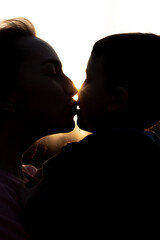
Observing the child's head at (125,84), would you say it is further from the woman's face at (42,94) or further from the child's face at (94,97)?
the woman's face at (42,94)

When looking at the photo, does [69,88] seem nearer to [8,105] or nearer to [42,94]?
[42,94]

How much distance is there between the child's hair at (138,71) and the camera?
4.91 feet

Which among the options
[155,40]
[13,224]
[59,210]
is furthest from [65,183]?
[155,40]

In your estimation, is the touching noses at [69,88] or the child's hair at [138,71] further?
the touching noses at [69,88]

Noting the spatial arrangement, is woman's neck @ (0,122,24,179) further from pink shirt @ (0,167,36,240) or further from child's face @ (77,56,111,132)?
child's face @ (77,56,111,132)

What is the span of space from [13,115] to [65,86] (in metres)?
0.35

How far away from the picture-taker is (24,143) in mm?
1603

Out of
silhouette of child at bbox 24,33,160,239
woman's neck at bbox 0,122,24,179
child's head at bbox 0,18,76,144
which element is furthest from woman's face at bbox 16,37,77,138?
silhouette of child at bbox 24,33,160,239

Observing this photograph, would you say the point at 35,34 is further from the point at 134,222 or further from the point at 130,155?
the point at 134,222

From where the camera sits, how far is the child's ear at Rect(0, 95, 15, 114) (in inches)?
59.7

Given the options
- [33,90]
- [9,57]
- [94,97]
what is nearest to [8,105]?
[33,90]


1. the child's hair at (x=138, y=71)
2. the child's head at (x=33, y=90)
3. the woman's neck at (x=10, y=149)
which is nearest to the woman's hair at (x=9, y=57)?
the child's head at (x=33, y=90)

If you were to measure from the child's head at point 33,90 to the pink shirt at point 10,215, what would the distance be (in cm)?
39

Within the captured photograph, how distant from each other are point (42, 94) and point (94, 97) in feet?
0.99
